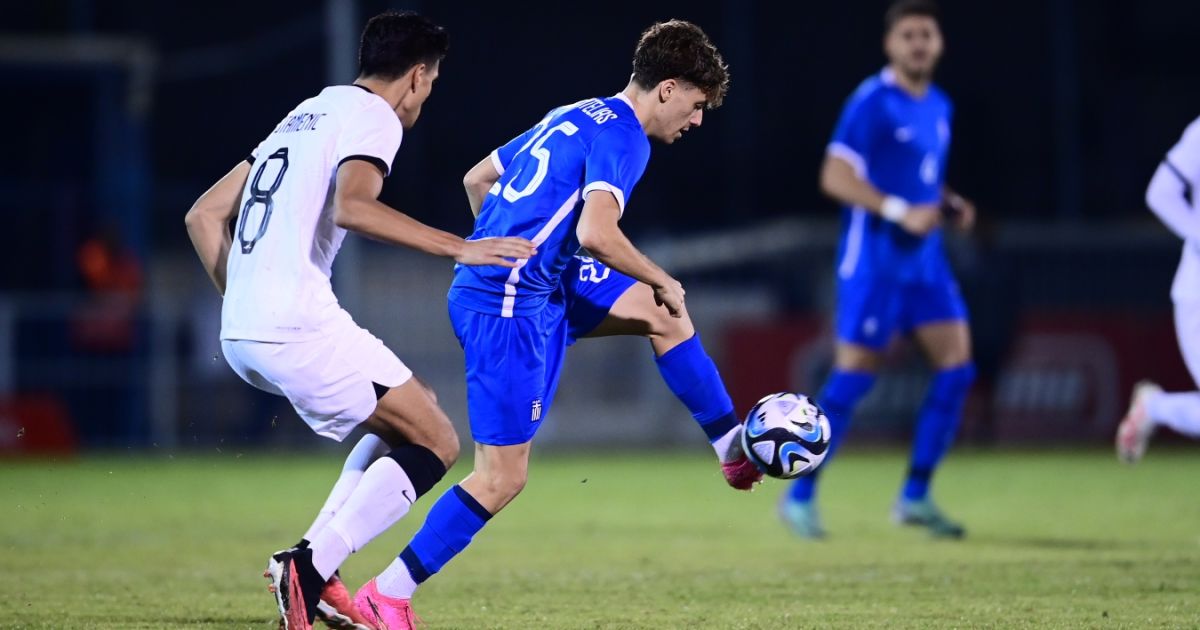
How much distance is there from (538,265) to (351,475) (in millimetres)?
968

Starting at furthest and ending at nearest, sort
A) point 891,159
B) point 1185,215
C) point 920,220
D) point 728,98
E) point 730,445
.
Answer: point 728,98 → point 891,159 → point 920,220 → point 1185,215 → point 730,445

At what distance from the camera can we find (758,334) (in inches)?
674

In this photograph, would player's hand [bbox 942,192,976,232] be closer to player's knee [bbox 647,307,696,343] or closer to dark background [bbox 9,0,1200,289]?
player's knee [bbox 647,307,696,343]

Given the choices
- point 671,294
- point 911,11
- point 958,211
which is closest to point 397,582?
point 671,294

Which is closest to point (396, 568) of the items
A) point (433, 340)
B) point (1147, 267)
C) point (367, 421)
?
point (367, 421)

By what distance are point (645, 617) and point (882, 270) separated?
351 centimetres

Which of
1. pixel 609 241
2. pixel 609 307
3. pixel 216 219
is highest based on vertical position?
pixel 609 241

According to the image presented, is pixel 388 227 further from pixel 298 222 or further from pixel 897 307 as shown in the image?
pixel 897 307

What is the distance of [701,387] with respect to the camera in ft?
20.1

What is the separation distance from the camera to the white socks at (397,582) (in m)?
5.24

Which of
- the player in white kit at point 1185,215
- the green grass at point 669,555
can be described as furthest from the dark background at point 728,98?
the player in white kit at point 1185,215

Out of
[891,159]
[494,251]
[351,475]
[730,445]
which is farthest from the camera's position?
[891,159]

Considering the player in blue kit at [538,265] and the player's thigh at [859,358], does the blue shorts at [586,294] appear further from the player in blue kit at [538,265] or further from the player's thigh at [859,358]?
the player's thigh at [859,358]

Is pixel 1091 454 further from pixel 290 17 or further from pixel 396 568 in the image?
pixel 290 17
